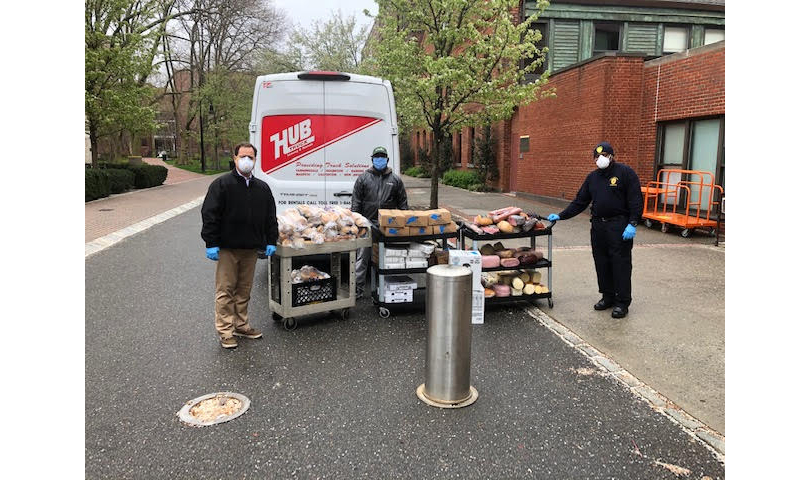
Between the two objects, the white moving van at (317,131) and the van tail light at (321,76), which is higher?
the van tail light at (321,76)

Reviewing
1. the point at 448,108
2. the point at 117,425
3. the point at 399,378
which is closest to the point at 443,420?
the point at 399,378

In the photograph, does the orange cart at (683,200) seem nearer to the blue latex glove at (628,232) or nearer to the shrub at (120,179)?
the blue latex glove at (628,232)

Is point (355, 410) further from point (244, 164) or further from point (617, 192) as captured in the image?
point (617, 192)

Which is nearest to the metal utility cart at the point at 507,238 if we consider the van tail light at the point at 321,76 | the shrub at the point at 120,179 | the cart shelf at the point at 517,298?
the cart shelf at the point at 517,298

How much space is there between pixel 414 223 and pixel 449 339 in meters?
2.17

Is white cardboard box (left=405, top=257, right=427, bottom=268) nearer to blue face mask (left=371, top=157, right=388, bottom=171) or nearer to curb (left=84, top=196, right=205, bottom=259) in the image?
blue face mask (left=371, top=157, right=388, bottom=171)

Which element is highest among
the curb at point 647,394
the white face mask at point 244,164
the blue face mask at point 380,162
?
the blue face mask at point 380,162

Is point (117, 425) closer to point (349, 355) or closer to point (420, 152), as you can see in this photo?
point (349, 355)

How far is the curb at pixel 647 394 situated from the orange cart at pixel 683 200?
7.11m

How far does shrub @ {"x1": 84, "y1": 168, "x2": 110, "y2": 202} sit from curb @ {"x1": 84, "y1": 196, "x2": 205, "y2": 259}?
335 cm

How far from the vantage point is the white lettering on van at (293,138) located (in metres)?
7.21

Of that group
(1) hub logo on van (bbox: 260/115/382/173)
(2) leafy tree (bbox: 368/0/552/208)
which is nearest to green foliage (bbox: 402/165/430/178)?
(2) leafy tree (bbox: 368/0/552/208)

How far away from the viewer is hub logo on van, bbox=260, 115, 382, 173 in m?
7.20

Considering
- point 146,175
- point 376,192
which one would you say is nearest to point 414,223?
point 376,192
